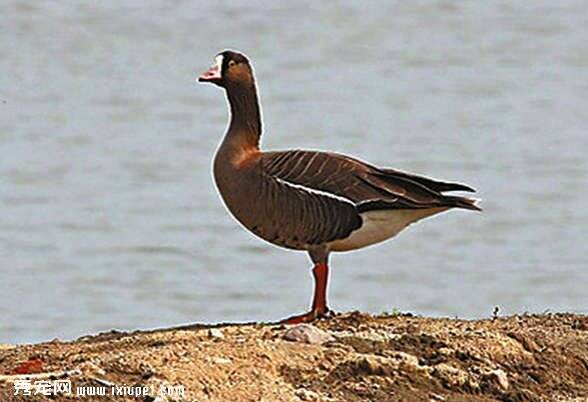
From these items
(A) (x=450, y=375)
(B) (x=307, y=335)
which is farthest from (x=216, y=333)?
(A) (x=450, y=375)

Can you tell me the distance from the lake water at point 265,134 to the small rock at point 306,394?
7085 mm

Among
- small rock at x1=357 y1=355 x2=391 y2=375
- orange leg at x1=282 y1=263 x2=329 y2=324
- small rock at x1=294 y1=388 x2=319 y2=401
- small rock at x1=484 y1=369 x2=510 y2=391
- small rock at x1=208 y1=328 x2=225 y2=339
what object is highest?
orange leg at x1=282 y1=263 x2=329 y2=324

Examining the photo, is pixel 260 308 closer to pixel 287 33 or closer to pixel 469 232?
pixel 469 232

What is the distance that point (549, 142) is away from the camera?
66.5 ft

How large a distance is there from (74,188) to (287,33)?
8.78 metres

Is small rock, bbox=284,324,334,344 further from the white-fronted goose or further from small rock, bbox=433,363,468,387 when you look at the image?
the white-fronted goose

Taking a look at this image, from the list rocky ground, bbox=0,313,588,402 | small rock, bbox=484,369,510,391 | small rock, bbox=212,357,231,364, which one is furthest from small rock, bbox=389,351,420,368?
small rock, bbox=212,357,231,364

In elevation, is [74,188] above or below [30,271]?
above

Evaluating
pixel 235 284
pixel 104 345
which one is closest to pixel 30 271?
pixel 235 284

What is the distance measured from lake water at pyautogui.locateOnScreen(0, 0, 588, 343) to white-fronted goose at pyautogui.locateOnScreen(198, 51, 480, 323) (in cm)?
508

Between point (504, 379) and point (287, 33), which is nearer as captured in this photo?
point (504, 379)

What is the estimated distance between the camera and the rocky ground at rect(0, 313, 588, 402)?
6746mm

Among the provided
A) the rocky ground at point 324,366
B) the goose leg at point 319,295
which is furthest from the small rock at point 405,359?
the goose leg at point 319,295

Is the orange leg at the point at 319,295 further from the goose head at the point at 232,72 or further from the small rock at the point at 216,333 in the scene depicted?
the goose head at the point at 232,72
